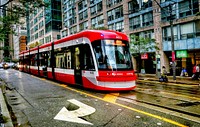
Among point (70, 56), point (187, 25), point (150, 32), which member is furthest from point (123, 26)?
point (70, 56)

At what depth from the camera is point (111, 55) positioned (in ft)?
39.5

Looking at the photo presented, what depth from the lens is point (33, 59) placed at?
28219mm

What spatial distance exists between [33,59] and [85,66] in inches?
659

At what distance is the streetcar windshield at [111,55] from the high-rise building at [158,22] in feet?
38.3

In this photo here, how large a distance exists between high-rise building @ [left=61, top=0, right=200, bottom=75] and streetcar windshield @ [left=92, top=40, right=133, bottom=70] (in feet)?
38.3

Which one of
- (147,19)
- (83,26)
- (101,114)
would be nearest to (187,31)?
(147,19)

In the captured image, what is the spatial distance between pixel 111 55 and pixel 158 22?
23.5 metres

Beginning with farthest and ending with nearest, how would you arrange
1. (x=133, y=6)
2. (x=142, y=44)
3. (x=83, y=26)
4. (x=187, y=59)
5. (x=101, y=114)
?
1. (x=83, y=26)
2. (x=133, y=6)
3. (x=142, y=44)
4. (x=187, y=59)
5. (x=101, y=114)

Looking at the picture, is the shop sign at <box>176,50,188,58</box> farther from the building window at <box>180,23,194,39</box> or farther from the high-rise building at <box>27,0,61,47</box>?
the high-rise building at <box>27,0,61,47</box>

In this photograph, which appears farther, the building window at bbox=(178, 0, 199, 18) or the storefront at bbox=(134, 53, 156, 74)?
the storefront at bbox=(134, 53, 156, 74)

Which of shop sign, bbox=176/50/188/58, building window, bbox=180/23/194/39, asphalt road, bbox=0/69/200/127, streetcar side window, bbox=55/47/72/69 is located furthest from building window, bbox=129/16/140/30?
asphalt road, bbox=0/69/200/127

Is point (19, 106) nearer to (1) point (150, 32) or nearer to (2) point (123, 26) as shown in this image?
(1) point (150, 32)

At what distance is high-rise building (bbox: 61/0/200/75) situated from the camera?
28.8 metres

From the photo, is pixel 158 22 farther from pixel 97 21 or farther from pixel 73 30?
pixel 73 30
